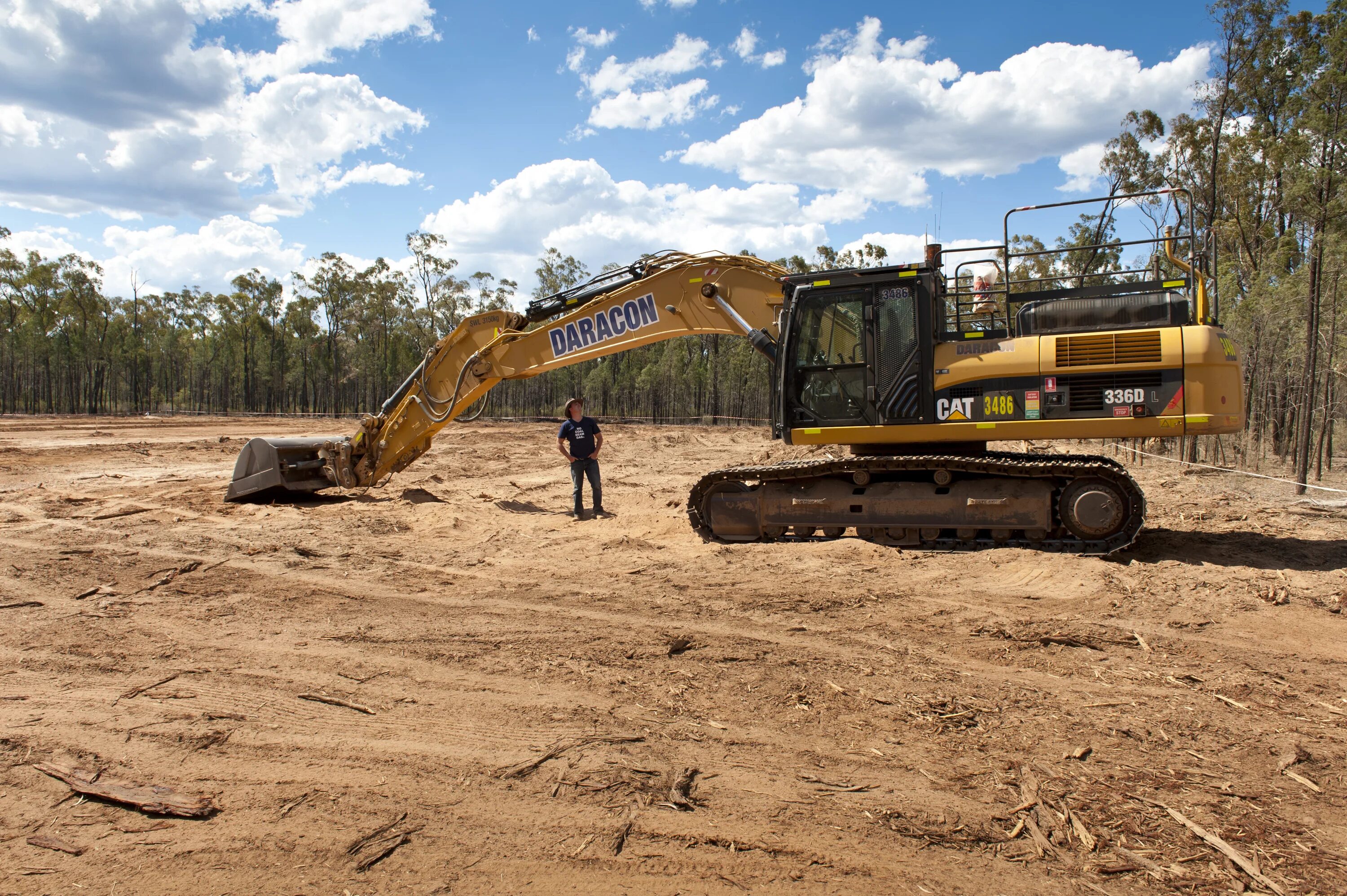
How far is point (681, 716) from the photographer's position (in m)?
4.15

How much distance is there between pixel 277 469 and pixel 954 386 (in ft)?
31.7

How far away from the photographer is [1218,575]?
23.0 feet

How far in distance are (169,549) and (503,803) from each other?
7023 mm

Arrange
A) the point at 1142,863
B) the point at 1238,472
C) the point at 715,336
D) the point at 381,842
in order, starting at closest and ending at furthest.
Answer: the point at 1142,863, the point at 381,842, the point at 1238,472, the point at 715,336

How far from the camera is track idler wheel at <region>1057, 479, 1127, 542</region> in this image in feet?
25.1

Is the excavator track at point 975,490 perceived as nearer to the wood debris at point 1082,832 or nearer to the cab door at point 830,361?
the cab door at point 830,361

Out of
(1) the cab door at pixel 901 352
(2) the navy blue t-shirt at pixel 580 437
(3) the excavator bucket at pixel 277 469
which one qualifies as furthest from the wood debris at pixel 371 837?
(3) the excavator bucket at pixel 277 469

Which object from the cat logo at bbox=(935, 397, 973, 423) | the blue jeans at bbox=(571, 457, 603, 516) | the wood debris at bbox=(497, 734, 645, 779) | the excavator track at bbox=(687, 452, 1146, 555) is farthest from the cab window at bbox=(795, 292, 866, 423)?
the wood debris at bbox=(497, 734, 645, 779)

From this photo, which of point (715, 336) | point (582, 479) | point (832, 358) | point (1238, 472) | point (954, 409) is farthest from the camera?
point (715, 336)

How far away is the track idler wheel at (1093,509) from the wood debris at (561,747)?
18.9 ft

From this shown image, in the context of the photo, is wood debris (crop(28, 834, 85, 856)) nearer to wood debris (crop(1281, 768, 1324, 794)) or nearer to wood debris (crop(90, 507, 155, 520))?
wood debris (crop(1281, 768, 1324, 794))

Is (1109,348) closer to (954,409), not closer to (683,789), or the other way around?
(954,409)

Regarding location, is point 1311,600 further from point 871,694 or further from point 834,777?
point 834,777

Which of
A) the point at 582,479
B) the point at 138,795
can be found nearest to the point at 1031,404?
the point at 582,479
